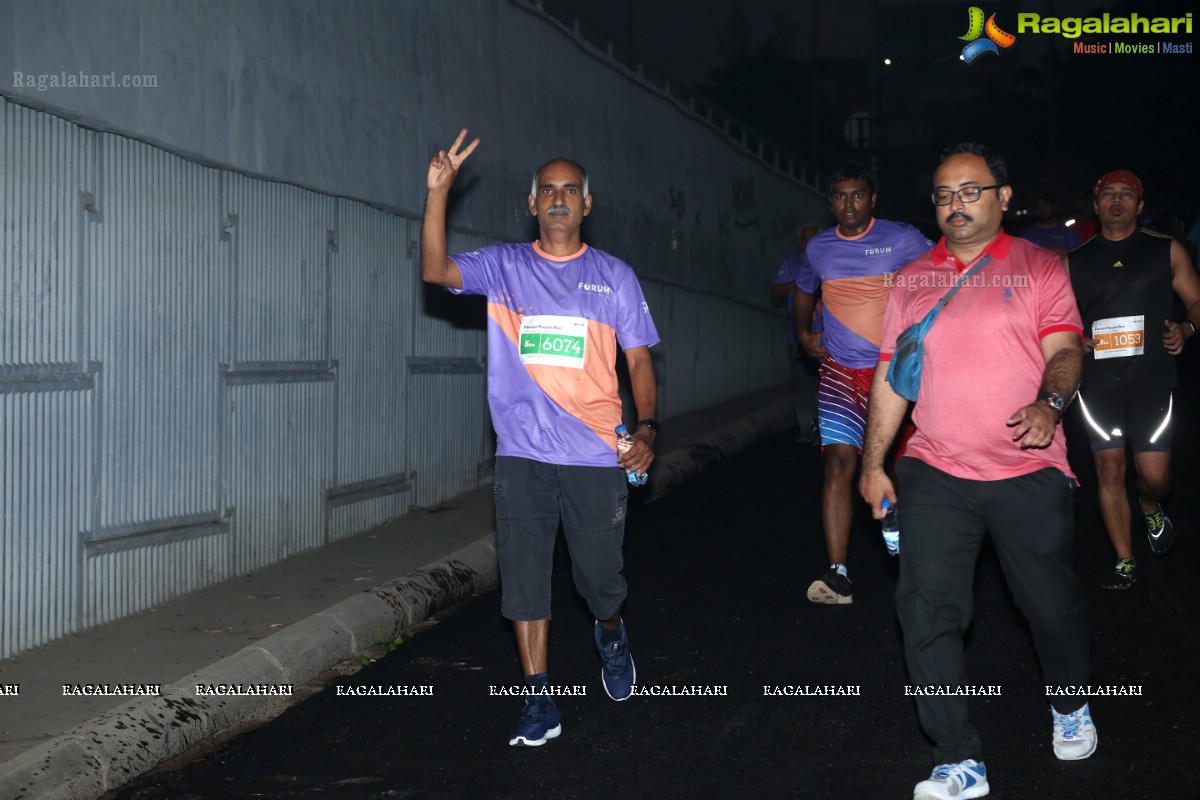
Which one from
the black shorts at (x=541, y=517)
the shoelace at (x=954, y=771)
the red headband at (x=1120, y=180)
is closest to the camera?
the shoelace at (x=954, y=771)

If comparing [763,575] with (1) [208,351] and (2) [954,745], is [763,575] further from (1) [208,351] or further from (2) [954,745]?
(2) [954,745]

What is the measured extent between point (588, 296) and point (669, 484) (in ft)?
25.8

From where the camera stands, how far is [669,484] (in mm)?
13398

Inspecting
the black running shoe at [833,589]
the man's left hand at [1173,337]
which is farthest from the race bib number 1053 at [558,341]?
the man's left hand at [1173,337]

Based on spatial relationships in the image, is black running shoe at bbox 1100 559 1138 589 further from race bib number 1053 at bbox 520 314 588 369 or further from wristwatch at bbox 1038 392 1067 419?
race bib number 1053 at bbox 520 314 588 369

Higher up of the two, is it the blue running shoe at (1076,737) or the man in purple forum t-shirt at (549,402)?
the man in purple forum t-shirt at (549,402)

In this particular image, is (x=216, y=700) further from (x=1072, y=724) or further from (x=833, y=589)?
(x=833, y=589)

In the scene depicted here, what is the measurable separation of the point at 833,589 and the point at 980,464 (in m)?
3.08

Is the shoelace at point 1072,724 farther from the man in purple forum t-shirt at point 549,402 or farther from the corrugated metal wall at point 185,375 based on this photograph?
the corrugated metal wall at point 185,375

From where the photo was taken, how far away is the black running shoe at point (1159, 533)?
8570 millimetres

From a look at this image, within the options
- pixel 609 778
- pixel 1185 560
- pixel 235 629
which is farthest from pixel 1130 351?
pixel 235 629

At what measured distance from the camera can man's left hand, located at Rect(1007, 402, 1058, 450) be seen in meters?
4.52

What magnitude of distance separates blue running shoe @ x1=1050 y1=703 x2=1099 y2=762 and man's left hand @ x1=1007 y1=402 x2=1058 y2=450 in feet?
3.60

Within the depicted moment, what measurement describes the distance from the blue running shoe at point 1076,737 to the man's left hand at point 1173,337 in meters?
3.24
